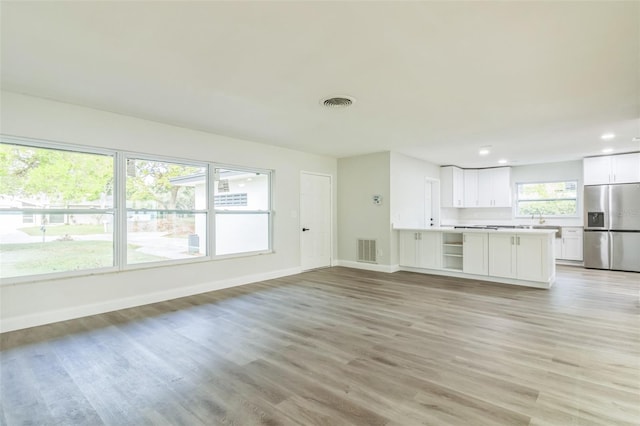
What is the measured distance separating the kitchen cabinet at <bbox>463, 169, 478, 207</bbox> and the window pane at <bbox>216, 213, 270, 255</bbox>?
6.03 metres

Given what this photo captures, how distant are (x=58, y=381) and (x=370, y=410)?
2315 millimetres

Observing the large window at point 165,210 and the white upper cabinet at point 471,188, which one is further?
the white upper cabinet at point 471,188

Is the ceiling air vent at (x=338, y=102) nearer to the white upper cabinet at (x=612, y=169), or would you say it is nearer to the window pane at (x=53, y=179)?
the window pane at (x=53, y=179)

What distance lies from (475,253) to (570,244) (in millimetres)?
3579

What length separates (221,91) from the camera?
3.36 m

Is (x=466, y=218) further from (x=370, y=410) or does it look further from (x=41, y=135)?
(x=41, y=135)

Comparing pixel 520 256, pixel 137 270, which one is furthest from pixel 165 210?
pixel 520 256

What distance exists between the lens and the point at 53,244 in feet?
12.1

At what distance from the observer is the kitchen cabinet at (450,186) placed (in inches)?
334

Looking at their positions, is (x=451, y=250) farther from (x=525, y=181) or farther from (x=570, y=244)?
(x=525, y=181)

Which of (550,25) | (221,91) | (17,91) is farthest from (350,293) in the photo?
(17,91)

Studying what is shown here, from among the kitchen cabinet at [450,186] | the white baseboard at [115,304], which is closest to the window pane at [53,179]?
the white baseboard at [115,304]

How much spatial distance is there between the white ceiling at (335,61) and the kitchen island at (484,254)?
1934 millimetres

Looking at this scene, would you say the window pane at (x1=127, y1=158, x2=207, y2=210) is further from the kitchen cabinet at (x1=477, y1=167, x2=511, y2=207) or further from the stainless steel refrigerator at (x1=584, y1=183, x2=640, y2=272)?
the stainless steel refrigerator at (x1=584, y1=183, x2=640, y2=272)
